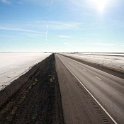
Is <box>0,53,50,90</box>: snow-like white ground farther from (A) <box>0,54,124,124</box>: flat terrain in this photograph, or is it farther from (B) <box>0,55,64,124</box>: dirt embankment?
(A) <box>0,54,124,124</box>: flat terrain

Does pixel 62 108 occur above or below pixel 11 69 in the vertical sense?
above

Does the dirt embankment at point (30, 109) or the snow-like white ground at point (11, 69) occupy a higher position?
the dirt embankment at point (30, 109)

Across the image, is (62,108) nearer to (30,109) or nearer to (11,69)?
(30,109)

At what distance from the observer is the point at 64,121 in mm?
9203

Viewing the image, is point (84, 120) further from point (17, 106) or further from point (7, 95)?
point (7, 95)

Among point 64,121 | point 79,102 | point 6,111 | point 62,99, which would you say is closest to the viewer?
point 64,121

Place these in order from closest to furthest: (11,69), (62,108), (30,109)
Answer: (30,109) < (62,108) < (11,69)

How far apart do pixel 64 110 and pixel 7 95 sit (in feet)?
16.6

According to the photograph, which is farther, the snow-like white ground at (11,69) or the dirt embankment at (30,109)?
the snow-like white ground at (11,69)

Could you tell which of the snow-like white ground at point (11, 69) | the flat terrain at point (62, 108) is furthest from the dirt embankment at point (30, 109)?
the snow-like white ground at point (11, 69)

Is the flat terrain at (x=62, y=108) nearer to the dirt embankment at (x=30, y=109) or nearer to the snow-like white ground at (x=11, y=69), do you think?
the dirt embankment at (x=30, y=109)

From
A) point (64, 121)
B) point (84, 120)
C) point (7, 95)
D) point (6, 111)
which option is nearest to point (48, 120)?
point (64, 121)

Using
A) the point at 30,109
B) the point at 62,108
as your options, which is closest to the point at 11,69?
the point at 30,109

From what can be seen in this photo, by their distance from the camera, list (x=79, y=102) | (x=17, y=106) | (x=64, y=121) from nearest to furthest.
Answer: (x=64, y=121), (x=17, y=106), (x=79, y=102)
